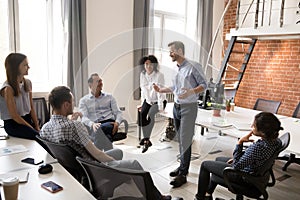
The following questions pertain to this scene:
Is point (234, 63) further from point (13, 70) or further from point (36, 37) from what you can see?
point (13, 70)

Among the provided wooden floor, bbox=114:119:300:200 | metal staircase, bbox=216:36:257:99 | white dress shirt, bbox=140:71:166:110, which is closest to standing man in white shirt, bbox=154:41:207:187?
wooden floor, bbox=114:119:300:200

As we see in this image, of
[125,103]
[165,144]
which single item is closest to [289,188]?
[165,144]

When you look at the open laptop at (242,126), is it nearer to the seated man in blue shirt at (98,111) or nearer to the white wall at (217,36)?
the seated man in blue shirt at (98,111)

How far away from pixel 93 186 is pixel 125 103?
3596mm

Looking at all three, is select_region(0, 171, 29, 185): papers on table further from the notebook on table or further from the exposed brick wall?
the exposed brick wall

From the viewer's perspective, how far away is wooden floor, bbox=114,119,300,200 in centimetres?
268

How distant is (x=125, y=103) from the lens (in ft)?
16.5

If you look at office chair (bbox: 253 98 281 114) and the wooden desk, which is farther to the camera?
office chair (bbox: 253 98 281 114)

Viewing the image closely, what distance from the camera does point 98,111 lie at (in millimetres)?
3205

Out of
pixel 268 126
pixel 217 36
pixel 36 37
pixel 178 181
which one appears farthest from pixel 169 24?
pixel 268 126

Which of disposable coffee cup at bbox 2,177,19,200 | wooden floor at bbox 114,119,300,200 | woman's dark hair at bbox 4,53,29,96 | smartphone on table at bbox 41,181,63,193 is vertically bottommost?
wooden floor at bbox 114,119,300,200

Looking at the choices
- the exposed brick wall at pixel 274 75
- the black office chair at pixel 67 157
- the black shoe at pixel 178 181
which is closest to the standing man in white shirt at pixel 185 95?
the black shoe at pixel 178 181

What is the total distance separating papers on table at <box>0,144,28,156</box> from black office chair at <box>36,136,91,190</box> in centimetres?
30

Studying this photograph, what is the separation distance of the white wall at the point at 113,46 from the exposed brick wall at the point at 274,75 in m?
2.62
